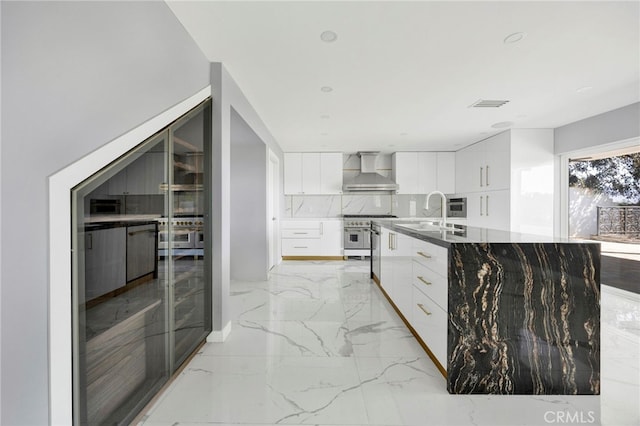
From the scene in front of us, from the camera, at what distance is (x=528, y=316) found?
1603 mm

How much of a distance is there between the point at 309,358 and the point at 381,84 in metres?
2.50

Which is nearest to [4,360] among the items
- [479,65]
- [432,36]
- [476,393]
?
[476,393]

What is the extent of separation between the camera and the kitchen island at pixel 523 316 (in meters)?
1.59

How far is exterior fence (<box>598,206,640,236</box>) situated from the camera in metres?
3.61

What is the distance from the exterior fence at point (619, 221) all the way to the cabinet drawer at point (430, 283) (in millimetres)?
3463

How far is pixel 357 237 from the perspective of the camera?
6.00m

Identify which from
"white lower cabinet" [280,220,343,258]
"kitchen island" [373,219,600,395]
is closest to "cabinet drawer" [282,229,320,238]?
"white lower cabinet" [280,220,343,258]

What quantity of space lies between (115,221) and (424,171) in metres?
5.88

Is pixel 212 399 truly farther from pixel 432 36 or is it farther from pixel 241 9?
pixel 432 36

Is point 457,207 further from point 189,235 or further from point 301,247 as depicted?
point 189,235

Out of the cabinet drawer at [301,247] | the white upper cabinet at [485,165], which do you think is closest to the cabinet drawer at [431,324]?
the white upper cabinet at [485,165]

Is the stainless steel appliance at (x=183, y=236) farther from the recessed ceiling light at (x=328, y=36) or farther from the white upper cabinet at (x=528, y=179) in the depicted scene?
the white upper cabinet at (x=528, y=179)

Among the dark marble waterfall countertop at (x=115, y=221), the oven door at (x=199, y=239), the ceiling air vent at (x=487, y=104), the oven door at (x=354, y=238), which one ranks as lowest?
the oven door at (x=354, y=238)

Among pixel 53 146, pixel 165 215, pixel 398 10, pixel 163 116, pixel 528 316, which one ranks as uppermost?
pixel 398 10
